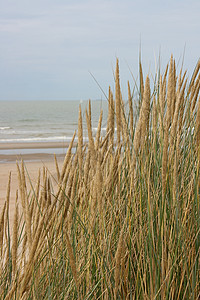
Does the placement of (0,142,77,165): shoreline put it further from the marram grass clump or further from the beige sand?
the marram grass clump

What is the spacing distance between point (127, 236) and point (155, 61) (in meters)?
0.80

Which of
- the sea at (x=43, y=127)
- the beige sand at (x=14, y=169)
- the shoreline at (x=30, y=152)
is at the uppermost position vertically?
the sea at (x=43, y=127)

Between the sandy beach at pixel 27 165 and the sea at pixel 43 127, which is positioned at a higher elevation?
the sea at pixel 43 127

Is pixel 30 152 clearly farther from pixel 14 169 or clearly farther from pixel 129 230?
pixel 129 230

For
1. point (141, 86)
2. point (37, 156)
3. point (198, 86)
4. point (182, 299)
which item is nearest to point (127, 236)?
point (182, 299)

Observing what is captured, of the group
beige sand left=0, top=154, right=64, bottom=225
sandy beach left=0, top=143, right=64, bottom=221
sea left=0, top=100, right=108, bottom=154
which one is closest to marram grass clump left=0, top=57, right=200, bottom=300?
sea left=0, top=100, right=108, bottom=154

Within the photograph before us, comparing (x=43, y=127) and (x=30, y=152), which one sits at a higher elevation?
(x=43, y=127)

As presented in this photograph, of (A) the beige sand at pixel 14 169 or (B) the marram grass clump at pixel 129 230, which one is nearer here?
(B) the marram grass clump at pixel 129 230

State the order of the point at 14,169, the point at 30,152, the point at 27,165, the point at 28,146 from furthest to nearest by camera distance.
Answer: the point at 28,146
the point at 30,152
the point at 27,165
the point at 14,169

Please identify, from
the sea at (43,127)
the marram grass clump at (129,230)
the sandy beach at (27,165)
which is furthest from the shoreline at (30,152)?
the marram grass clump at (129,230)

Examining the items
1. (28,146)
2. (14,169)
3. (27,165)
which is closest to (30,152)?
(28,146)

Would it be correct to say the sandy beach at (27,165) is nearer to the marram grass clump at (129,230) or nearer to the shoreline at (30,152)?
the shoreline at (30,152)

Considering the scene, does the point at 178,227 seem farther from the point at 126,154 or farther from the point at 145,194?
the point at 126,154

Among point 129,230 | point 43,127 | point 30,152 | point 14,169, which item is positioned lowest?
point 14,169
